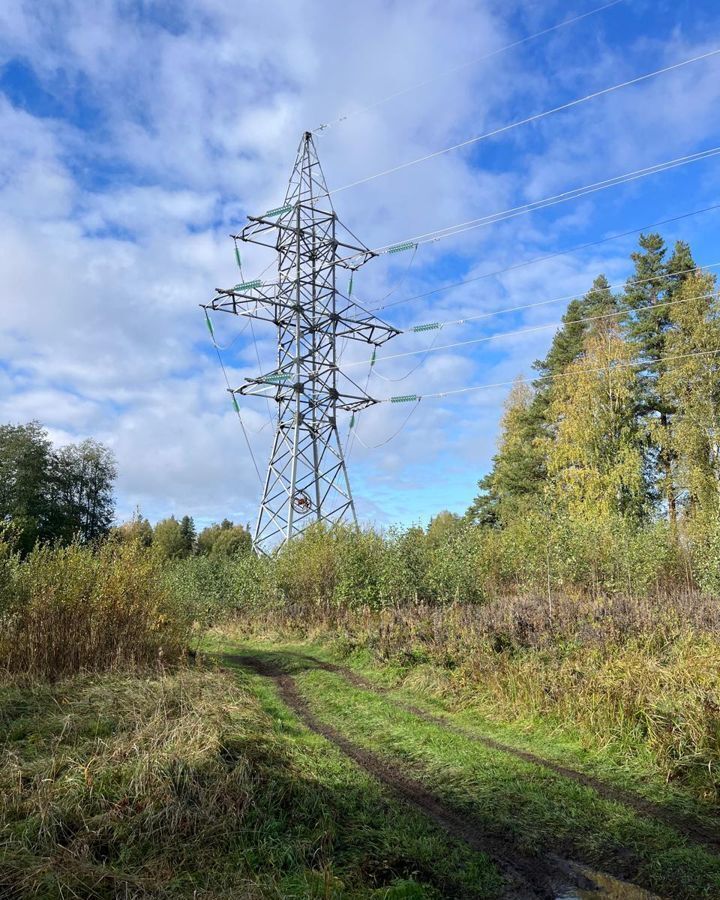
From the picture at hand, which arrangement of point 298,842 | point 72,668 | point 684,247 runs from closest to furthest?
point 298,842, point 72,668, point 684,247

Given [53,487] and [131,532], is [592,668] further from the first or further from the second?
[53,487]

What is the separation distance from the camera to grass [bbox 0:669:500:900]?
3473 mm

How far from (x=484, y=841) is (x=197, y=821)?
2.09 metres

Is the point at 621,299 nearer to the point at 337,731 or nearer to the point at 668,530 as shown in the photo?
the point at 668,530

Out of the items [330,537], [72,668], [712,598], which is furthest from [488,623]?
[330,537]

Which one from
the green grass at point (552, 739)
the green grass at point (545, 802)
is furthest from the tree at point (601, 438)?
the green grass at point (545, 802)

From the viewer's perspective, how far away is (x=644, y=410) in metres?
27.9

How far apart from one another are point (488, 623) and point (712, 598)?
3878 mm

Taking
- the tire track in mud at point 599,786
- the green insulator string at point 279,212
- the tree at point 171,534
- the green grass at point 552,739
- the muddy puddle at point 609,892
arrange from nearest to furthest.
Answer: the muddy puddle at point 609,892, the tire track in mud at point 599,786, the green grass at point 552,739, the green insulator string at point 279,212, the tree at point 171,534

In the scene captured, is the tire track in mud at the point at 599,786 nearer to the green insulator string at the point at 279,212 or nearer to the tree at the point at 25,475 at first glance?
the green insulator string at the point at 279,212

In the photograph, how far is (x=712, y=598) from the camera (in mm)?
10266

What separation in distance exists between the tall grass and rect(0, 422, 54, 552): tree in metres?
36.7

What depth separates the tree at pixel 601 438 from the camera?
960 inches

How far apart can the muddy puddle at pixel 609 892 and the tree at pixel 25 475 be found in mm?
44927
